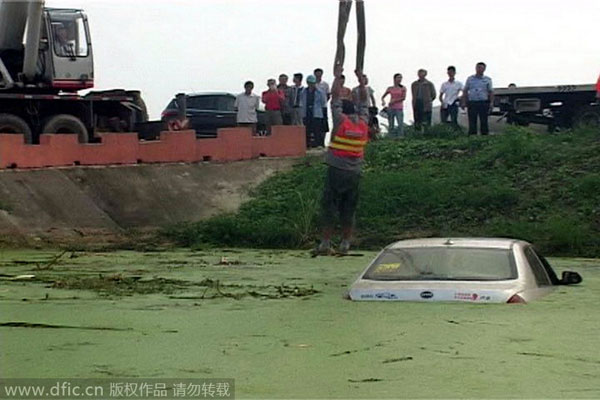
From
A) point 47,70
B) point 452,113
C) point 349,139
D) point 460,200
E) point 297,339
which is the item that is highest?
point 47,70

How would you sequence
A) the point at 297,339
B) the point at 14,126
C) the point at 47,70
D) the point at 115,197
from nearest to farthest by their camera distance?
the point at 297,339, the point at 115,197, the point at 14,126, the point at 47,70

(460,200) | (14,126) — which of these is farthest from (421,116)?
(14,126)

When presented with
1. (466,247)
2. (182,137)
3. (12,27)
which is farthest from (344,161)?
(12,27)

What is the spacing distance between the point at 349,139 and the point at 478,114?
40.8 ft

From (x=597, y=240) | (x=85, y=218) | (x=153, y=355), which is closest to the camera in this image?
(x=153, y=355)

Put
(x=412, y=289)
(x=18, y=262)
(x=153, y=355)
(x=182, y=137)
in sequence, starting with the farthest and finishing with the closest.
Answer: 1. (x=182, y=137)
2. (x=18, y=262)
3. (x=412, y=289)
4. (x=153, y=355)

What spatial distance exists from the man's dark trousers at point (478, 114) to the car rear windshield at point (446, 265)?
60.7ft

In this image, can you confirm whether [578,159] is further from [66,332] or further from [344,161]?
[66,332]

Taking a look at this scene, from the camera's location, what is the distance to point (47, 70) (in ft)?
101

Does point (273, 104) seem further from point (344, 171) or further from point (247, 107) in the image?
point (344, 171)

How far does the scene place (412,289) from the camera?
11594 millimetres

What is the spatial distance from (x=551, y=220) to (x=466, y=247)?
11.1 metres

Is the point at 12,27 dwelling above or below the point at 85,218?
above

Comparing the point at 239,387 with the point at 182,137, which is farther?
the point at 182,137
